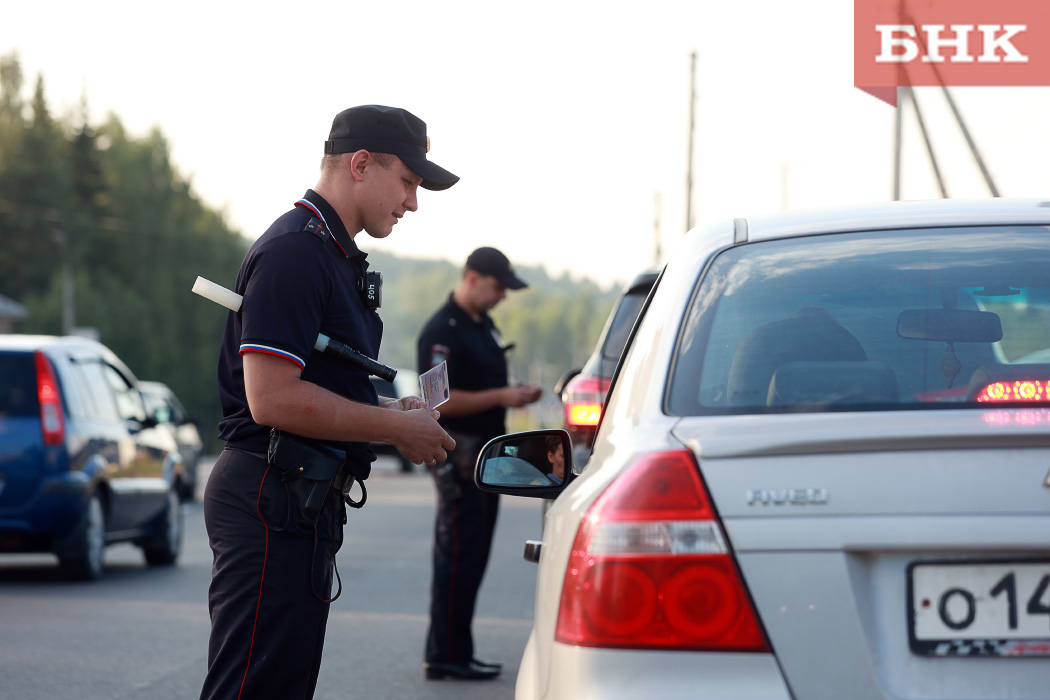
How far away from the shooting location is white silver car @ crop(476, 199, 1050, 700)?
223 cm

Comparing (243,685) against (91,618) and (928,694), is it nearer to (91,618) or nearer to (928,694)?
(928,694)

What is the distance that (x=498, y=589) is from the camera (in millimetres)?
10398

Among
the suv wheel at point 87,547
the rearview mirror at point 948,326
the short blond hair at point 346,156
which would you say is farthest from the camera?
the suv wheel at point 87,547

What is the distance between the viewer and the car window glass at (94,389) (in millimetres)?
10609

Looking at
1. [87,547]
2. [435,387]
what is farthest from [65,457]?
[435,387]

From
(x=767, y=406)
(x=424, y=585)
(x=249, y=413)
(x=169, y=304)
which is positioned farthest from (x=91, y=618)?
(x=169, y=304)

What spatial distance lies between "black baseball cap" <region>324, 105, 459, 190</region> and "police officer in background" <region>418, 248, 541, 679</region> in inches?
121

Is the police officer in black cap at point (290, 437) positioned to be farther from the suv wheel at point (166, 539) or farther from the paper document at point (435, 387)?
the suv wheel at point (166, 539)

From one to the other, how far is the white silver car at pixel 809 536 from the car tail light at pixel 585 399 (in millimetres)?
4694

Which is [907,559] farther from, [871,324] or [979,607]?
[871,324]

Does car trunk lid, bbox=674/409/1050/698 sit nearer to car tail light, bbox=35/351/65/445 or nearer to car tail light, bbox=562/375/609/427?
car tail light, bbox=562/375/609/427

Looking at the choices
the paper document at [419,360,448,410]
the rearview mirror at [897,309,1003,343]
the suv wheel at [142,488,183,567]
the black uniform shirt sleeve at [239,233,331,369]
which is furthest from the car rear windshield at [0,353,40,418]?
the rearview mirror at [897,309,1003,343]

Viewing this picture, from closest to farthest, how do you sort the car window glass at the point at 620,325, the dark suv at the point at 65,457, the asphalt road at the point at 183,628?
the asphalt road at the point at 183,628 → the car window glass at the point at 620,325 → the dark suv at the point at 65,457

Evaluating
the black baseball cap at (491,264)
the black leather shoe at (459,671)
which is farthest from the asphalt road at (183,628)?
the black baseball cap at (491,264)
